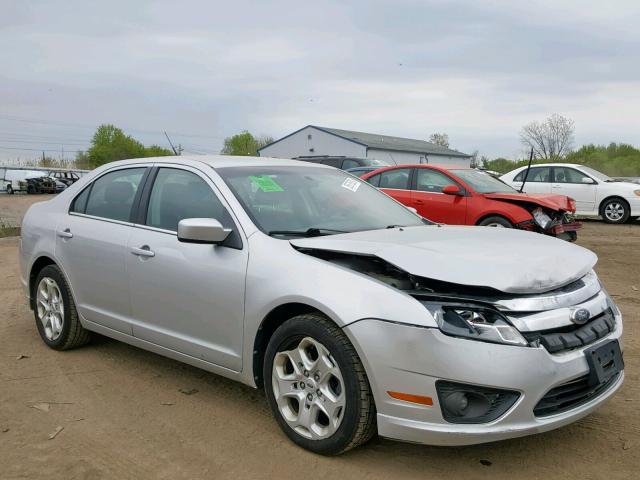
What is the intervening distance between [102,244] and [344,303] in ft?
7.39

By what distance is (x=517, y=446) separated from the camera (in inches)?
130

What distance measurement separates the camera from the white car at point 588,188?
14844 mm

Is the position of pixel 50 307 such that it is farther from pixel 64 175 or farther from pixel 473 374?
pixel 64 175

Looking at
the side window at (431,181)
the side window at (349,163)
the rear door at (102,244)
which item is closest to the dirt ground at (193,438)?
the rear door at (102,244)

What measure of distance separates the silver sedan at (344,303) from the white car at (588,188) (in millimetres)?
11854

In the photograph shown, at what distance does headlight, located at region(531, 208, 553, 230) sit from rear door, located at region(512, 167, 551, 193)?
625 centimetres

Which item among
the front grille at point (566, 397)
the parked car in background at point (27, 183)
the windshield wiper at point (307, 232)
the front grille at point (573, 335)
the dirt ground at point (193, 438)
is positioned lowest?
the parked car in background at point (27, 183)

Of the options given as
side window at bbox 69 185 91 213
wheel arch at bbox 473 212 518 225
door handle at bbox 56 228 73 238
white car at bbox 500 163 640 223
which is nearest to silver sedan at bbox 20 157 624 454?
door handle at bbox 56 228 73 238

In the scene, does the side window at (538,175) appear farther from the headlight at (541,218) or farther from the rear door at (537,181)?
the headlight at (541,218)

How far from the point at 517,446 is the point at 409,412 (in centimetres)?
83

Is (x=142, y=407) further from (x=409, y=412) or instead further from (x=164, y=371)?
(x=409, y=412)

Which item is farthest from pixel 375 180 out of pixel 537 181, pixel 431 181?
pixel 537 181

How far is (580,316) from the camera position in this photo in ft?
9.91

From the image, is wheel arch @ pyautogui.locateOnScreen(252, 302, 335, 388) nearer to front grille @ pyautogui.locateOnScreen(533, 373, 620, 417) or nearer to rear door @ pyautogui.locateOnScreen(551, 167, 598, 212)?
front grille @ pyautogui.locateOnScreen(533, 373, 620, 417)
